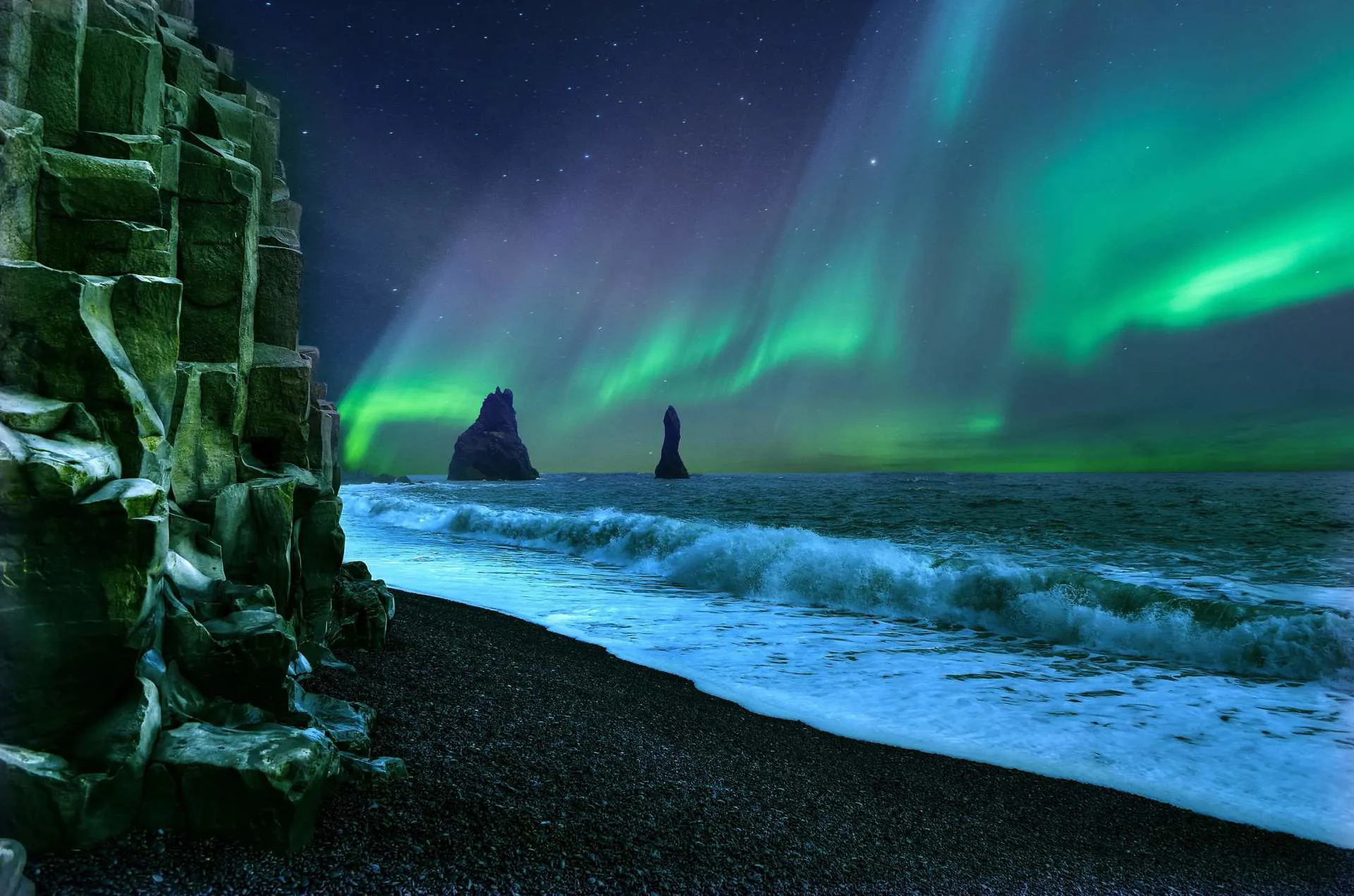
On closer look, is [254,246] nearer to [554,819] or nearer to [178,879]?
[178,879]

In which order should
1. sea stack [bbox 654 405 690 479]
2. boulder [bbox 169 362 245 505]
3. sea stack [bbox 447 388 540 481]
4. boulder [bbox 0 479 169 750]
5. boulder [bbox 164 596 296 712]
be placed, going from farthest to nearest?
sea stack [bbox 447 388 540 481], sea stack [bbox 654 405 690 479], boulder [bbox 169 362 245 505], boulder [bbox 164 596 296 712], boulder [bbox 0 479 169 750]

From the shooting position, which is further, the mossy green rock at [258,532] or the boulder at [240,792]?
the mossy green rock at [258,532]

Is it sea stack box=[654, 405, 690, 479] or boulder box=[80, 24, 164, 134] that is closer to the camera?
boulder box=[80, 24, 164, 134]

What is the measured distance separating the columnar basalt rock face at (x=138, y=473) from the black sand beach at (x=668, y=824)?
23 centimetres

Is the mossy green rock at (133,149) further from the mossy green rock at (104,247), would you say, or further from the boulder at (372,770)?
the boulder at (372,770)

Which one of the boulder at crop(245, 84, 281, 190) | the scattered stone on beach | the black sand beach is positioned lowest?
the black sand beach

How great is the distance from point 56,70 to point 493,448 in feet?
442

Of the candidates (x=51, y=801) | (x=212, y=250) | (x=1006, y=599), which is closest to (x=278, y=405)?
(x=212, y=250)

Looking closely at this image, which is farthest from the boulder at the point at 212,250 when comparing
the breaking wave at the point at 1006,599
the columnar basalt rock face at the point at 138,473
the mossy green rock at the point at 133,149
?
the breaking wave at the point at 1006,599

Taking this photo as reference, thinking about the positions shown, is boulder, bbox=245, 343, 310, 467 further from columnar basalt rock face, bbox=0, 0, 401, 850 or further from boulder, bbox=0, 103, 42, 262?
boulder, bbox=0, 103, 42, 262

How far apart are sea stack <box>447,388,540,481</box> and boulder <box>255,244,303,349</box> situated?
131573mm

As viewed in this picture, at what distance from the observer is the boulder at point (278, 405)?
4980mm

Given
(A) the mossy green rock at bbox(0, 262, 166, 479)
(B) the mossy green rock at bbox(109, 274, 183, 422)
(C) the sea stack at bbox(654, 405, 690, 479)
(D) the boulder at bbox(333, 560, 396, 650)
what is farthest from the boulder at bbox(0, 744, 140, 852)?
(C) the sea stack at bbox(654, 405, 690, 479)

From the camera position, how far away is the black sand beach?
253 centimetres
